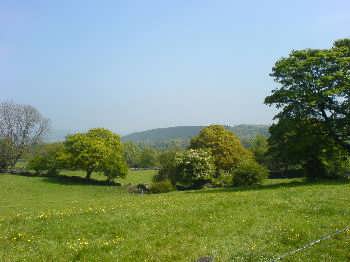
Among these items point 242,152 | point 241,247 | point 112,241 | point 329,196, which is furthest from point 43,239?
point 242,152

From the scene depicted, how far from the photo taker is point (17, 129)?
84.8 m

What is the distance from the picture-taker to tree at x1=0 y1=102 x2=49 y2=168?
82.4 m

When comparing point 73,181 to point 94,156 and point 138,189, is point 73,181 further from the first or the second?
point 138,189

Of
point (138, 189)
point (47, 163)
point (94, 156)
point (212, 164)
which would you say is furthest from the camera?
point (47, 163)

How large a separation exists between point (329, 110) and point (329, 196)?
19.4m

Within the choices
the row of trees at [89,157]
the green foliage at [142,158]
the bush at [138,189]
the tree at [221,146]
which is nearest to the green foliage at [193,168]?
the bush at [138,189]

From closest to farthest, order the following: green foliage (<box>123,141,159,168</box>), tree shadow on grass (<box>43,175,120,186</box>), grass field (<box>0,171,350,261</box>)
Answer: grass field (<box>0,171,350,261</box>), tree shadow on grass (<box>43,175,120,186</box>), green foliage (<box>123,141,159,168</box>)

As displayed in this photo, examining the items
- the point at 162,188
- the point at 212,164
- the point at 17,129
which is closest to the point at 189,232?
the point at 162,188

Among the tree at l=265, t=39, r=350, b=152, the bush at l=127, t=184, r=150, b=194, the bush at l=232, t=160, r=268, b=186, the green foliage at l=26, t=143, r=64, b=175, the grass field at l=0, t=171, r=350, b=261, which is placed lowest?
the bush at l=127, t=184, r=150, b=194

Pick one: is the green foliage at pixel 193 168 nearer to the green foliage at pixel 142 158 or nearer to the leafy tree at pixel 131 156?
the green foliage at pixel 142 158

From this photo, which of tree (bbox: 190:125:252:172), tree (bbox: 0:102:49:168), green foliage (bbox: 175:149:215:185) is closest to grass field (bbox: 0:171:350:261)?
green foliage (bbox: 175:149:215:185)

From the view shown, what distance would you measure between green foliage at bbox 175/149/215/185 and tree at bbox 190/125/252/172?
6.76 meters

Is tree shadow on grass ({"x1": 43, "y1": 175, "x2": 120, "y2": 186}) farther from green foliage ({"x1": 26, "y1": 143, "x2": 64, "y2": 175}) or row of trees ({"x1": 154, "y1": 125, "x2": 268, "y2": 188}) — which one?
row of trees ({"x1": 154, "y1": 125, "x2": 268, "y2": 188})

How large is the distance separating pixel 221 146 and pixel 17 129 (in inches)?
1766
